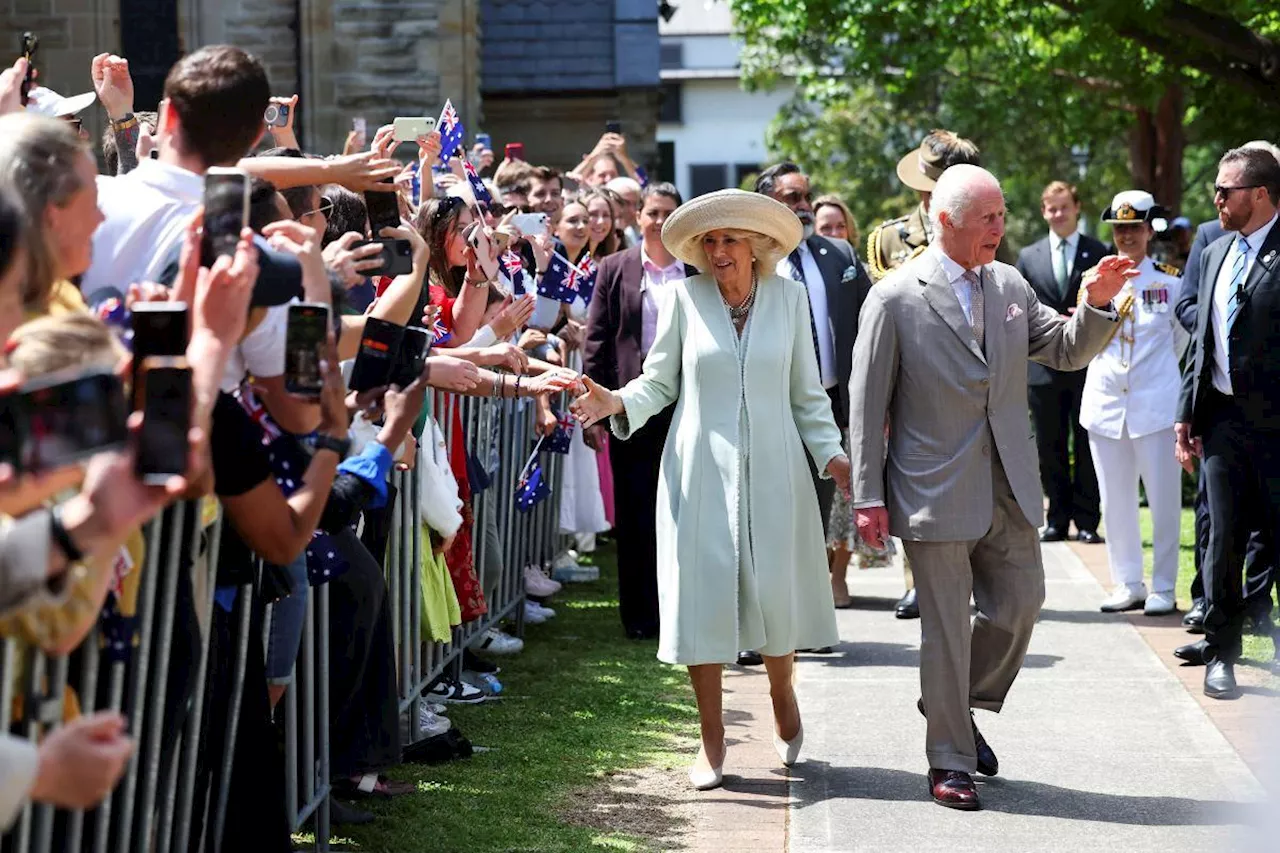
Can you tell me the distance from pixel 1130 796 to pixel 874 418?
162 centimetres

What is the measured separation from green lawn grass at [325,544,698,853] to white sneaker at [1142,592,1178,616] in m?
2.92

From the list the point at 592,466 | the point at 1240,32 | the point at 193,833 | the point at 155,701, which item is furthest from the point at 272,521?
the point at 1240,32

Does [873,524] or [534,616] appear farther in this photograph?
[534,616]

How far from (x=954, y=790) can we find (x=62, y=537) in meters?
4.28

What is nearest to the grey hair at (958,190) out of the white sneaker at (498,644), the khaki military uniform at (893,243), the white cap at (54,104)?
the white cap at (54,104)

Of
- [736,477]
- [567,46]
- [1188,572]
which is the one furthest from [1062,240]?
[567,46]

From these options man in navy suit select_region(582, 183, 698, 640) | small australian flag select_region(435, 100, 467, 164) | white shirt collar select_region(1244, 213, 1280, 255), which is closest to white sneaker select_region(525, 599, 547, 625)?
man in navy suit select_region(582, 183, 698, 640)

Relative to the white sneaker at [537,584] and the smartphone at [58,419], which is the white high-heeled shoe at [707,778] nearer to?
the white sneaker at [537,584]

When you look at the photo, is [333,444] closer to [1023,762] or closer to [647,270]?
[1023,762]

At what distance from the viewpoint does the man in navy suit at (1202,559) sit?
30.3ft

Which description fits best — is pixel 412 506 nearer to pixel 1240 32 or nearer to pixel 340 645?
pixel 340 645

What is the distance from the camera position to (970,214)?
683 centimetres

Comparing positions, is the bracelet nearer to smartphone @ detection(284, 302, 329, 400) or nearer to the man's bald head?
smartphone @ detection(284, 302, 329, 400)

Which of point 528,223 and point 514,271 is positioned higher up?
point 528,223
